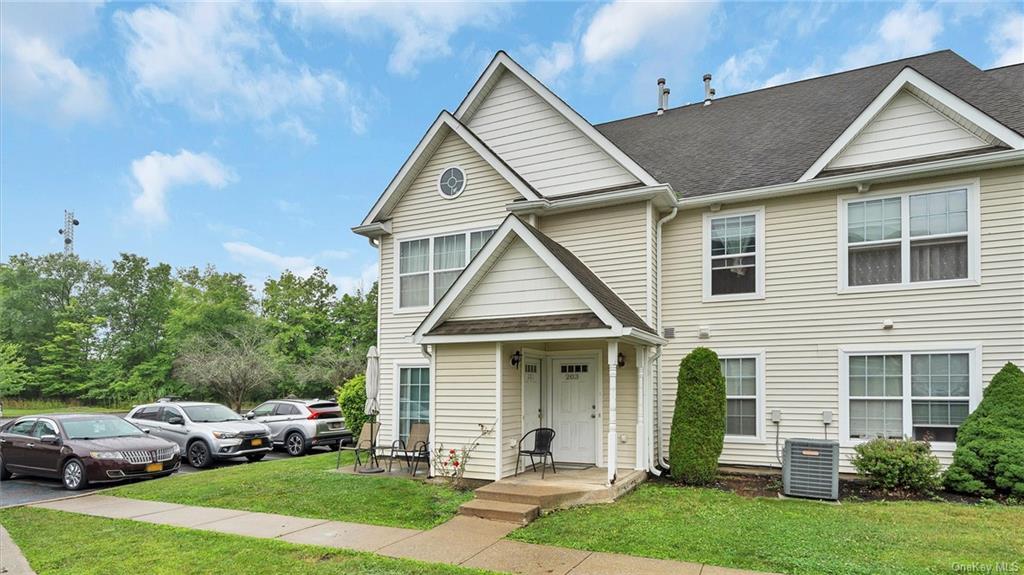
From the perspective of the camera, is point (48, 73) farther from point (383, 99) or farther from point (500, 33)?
point (500, 33)

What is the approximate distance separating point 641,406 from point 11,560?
8744 millimetres

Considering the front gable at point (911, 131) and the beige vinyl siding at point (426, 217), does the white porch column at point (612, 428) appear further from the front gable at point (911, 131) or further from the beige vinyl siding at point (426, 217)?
the front gable at point (911, 131)

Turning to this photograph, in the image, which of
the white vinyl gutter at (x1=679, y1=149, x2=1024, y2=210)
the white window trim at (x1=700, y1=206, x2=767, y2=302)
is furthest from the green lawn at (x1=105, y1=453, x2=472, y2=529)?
the white vinyl gutter at (x1=679, y1=149, x2=1024, y2=210)

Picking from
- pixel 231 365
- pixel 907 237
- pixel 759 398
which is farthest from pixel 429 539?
pixel 231 365

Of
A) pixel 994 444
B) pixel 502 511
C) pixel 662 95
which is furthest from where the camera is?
pixel 662 95

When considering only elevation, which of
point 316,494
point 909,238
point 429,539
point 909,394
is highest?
point 909,238

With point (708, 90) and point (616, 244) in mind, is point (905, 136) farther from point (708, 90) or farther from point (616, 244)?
point (708, 90)

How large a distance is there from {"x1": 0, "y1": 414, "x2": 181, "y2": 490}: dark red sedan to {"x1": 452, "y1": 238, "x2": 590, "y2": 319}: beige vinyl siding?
7.00m

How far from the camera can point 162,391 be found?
37531 mm

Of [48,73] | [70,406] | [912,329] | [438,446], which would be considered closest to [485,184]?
[438,446]

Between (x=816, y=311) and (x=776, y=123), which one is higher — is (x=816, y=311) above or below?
below

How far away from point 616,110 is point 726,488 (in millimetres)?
16498

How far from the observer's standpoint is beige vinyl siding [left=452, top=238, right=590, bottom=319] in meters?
9.49

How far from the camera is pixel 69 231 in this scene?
50344 mm
